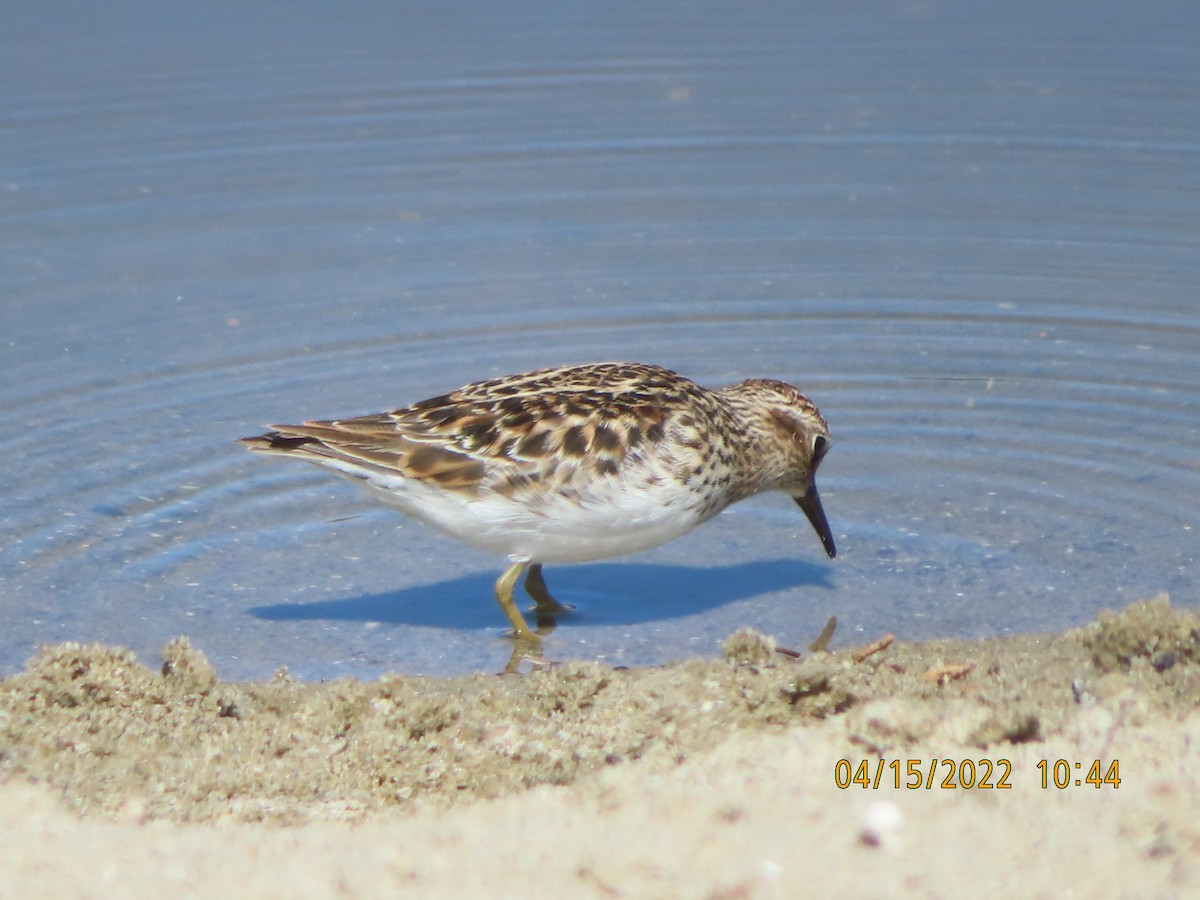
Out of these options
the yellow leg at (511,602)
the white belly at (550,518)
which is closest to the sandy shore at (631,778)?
A: the white belly at (550,518)

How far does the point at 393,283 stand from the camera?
1102 cm

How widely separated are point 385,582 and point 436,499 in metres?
0.79

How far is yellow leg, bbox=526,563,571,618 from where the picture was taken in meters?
7.84

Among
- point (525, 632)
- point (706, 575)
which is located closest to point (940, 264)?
point (706, 575)

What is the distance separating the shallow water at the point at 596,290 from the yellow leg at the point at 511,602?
0.14 metres

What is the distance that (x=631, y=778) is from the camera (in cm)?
517

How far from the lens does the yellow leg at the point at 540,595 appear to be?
784cm

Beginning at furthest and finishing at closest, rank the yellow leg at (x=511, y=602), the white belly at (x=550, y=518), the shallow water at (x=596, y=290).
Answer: the shallow water at (x=596, y=290)
the yellow leg at (x=511, y=602)
the white belly at (x=550, y=518)

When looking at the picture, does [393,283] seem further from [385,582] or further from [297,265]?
[385,582]
